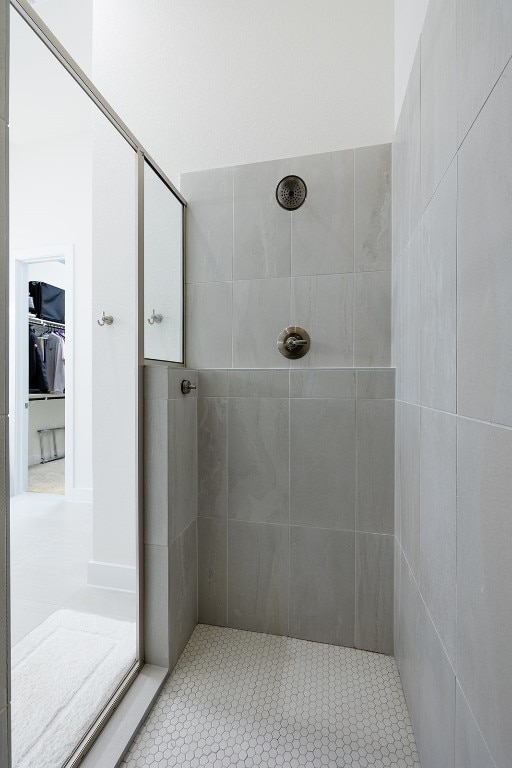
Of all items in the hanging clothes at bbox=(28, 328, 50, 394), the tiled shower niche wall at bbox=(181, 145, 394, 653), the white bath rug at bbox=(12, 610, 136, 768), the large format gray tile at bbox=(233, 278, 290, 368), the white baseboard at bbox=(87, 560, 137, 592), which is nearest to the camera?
the white bath rug at bbox=(12, 610, 136, 768)

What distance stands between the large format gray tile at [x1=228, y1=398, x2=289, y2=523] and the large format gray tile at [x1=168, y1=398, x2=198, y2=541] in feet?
0.49

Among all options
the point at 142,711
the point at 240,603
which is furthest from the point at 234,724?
the point at 240,603

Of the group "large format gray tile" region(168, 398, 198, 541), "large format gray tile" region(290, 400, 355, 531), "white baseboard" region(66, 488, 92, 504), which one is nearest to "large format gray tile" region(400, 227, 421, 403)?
"large format gray tile" region(290, 400, 355, 531)

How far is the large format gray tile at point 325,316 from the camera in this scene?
145cm

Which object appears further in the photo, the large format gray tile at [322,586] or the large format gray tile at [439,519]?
the large format gray tile at [322,586]

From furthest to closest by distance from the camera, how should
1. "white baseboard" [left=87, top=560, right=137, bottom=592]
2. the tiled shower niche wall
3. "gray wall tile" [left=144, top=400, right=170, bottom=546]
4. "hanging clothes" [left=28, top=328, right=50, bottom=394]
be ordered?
"hanging clothes" [left=28, top=328, right=50, bottom=394]
"white baseboard" [left=87, top=560, right=137, bottom=592]
the tiled shower niche wall
"gray wall tile" [left=144, top=400, right=170, bottom=546]

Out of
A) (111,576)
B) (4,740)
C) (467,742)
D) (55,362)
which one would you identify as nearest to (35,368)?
(55,362)

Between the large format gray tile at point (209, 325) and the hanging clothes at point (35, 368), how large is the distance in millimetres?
1306

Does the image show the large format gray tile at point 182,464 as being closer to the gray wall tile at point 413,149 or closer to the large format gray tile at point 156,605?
the large format gray tile at point 156,605

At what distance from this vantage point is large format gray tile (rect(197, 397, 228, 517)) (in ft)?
5.05

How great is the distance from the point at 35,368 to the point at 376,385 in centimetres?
207

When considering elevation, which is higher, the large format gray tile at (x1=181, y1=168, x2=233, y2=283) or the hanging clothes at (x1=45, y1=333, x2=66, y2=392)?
the large format gray tile at (x1=181, y1=168, x2=233, y2=283)

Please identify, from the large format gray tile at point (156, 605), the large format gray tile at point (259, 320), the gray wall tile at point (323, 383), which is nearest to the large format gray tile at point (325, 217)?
the large format gray tile at point (259, 320)

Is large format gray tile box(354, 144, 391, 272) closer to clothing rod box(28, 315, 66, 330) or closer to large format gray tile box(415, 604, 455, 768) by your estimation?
large format gray tile box(415, 604, 455, 768)
